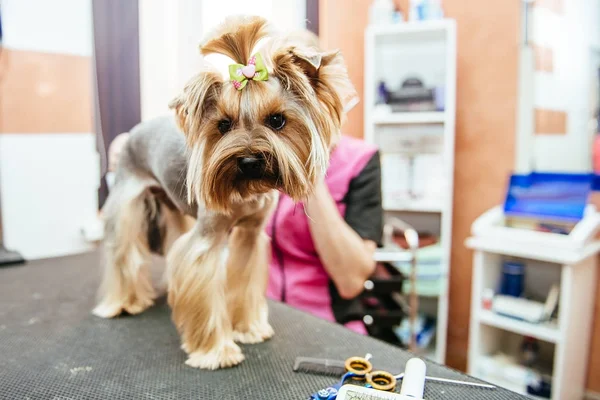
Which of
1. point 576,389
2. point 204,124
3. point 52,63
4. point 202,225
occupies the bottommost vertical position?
point 576,389

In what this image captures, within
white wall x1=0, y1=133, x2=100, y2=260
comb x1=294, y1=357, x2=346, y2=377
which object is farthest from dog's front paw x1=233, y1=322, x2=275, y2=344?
white wall x1=0, y1=133, x2=100, y2=260

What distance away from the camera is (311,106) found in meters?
0.61

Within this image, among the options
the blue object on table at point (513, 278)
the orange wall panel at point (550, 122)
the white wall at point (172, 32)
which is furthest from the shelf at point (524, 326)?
the white wall at point (172, 32)

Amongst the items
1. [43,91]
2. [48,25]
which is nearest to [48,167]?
[43,91]

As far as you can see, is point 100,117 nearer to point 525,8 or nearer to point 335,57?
point 335,57

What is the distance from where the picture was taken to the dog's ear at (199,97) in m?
0.61

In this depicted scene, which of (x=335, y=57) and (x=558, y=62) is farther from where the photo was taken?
(x=558, y=62)

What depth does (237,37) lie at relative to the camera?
0.58 meters

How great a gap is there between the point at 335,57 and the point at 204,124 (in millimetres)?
191

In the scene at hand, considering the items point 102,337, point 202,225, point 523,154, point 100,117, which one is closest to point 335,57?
point 202,225

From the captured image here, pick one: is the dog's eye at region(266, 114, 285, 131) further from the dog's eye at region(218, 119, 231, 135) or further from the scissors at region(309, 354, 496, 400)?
the scissors at region(309, 354, 496, 400)

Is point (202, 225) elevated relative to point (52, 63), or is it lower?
lower

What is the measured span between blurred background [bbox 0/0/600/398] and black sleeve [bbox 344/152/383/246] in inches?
17.7

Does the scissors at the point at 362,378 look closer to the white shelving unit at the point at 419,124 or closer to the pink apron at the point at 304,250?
the pink apron at the point at 304,250
